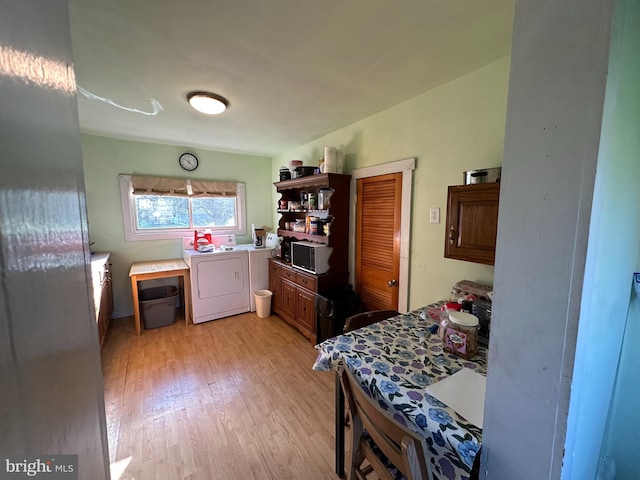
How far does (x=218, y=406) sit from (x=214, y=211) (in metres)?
2.80

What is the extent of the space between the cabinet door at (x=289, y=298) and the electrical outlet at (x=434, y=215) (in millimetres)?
1754

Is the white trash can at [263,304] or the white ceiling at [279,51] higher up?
the white ceiling at [279,51]

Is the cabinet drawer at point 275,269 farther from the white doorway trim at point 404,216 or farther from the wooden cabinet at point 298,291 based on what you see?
the white doorway trim at point 404,216

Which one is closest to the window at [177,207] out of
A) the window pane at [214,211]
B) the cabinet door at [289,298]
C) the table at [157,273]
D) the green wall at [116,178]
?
the window pane at [214,211]

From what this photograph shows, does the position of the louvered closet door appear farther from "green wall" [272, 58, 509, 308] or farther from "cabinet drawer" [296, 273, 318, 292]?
"cabinet drawer" [296, 273, 318, 292]

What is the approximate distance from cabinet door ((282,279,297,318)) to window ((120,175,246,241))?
4.80 ft

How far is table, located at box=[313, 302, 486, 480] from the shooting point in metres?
0.81

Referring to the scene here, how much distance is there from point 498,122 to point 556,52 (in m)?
1.27

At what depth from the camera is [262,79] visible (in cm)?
180

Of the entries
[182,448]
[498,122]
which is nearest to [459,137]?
[498,122]

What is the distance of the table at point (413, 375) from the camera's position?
0.81 meters

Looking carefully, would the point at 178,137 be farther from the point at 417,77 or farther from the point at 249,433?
the point at 249,433

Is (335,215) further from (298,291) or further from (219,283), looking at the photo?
(219,283)

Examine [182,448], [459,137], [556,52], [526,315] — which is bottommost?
[182,448]
